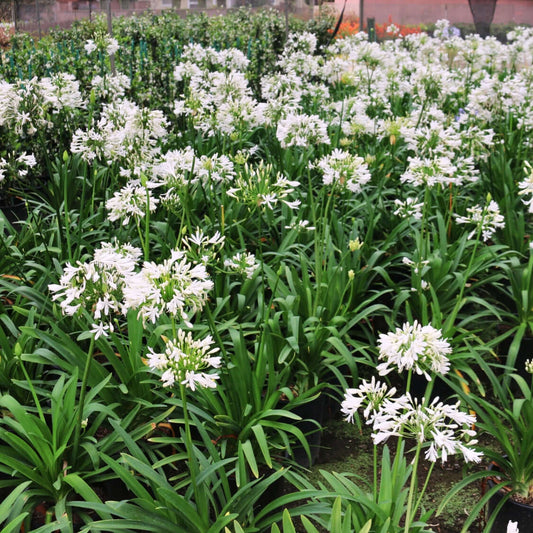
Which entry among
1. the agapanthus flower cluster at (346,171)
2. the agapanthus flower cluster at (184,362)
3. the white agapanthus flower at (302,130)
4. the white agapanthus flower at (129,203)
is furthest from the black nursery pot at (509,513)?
the white agapanthus flower at (302,130)

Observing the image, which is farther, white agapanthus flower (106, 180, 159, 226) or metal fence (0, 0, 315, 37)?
metal fence (0, 0, 315, 37)

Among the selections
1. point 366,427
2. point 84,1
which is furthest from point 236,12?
point 366,427

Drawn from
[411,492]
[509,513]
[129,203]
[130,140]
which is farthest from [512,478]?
[130,140]

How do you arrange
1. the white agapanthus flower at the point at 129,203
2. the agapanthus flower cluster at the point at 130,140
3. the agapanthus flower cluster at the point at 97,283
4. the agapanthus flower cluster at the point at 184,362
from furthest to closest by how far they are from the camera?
1. the agapanthus flower cluster at the point at 130,140
2. the white agapanthus flower at the point at 129,203
3. the agapanthus flower cluster at the point at 97,283
4. the agapanthus flower cluster at the point at 184,362

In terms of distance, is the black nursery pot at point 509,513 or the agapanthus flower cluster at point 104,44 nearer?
the black nursery pot at point 509,513

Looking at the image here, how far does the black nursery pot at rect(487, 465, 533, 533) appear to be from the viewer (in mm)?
2379

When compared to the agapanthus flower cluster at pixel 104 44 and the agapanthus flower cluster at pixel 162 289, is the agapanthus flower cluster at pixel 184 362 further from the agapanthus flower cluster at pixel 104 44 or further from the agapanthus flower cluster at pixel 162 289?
the agapanthus flower cluster at pixel 104 44

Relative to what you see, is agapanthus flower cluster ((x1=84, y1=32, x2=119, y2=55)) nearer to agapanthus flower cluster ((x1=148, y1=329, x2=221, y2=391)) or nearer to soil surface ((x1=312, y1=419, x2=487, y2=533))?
soil surface ((x1=312, y1=419, x2=487, y2=533))

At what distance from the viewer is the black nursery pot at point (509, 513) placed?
2379mm

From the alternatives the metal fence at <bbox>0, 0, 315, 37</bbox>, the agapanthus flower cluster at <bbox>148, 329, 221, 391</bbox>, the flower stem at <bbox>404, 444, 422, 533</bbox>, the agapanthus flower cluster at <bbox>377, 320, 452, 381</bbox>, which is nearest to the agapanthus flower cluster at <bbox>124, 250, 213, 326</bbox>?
the agapanthus flower cluster at <bbox>148, 329, 221, 391</bbox>

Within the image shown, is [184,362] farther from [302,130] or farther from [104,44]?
[104,44]

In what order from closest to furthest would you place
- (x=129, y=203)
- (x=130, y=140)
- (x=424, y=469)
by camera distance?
(x=129, y=203) → (x=424, y=469) → (x=130, y=140)

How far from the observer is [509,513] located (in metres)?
2.41

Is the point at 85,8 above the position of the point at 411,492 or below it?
above
